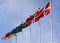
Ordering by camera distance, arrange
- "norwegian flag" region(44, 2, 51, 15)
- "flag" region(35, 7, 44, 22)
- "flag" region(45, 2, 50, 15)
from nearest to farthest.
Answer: "norwegian flag" region(44, 2, 51, 15) < "flag" region(45, 2, 50, 15) < "flag" region(35, 7, 44, 22)

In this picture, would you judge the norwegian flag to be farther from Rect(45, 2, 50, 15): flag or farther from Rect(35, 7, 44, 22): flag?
Rect(35, 7, 44, 22): flag

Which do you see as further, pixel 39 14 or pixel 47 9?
pixel 39 14

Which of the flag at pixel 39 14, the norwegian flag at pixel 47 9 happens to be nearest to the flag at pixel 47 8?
the norwegian flag at pixel 47 9

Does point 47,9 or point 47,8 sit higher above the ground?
point 47,8

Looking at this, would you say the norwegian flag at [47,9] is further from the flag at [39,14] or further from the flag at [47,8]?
the flag at [39,14]

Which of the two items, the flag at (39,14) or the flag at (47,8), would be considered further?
the flag at (39,14)

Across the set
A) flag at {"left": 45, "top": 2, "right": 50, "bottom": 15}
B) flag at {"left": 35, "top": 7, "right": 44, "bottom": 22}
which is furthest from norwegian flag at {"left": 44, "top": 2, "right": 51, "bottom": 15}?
flag at {"left": 35, "top": 7, "right": 44, "bottom": 22}

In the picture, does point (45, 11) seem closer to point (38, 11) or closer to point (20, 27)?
point (38, 11)

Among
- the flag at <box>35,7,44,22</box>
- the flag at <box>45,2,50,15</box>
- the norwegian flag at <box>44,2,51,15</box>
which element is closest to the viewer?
the norwegian flag at <box>44,2,51,15</box>

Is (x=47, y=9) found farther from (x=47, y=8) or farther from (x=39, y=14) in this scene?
(x=39, y=14)

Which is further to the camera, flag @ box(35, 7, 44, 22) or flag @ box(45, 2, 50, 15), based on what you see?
flag @ box(35, 7, 44, 22)

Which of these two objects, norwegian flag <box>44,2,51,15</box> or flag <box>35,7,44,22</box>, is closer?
norwegian flag <box>44,2,51,15</box>

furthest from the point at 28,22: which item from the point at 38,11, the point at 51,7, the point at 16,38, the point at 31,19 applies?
the point at 16,38

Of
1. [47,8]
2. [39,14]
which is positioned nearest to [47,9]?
[47,8]
